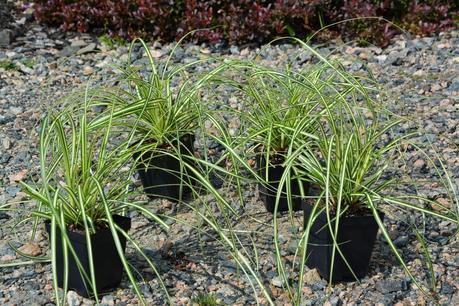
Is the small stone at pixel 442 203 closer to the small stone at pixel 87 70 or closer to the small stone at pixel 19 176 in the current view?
the small stone at pixel 19 176

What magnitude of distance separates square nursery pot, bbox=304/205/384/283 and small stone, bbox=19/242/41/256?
3.38ft

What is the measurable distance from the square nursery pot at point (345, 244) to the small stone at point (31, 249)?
1.03 m

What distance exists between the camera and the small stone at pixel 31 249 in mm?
3104

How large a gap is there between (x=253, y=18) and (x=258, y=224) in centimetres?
270

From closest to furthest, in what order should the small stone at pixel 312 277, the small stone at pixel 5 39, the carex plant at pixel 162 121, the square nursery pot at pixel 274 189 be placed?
the small stone at pixel 312 277
the carex plant at pixel 162 121
the square nursery pot at pixel 274 189
the small stone at pixel 5 39

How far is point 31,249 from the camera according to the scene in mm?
3121

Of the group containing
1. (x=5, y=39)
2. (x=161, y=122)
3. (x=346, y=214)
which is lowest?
(x=5, y=39)

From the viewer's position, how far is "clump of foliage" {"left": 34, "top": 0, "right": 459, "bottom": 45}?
18.6 feet

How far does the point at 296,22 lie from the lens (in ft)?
19.2

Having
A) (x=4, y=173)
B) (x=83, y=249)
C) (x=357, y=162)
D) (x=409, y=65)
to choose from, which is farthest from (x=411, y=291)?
(x=409, y=65)

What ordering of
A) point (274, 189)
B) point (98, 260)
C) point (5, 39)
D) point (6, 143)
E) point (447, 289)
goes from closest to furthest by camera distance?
point (98, 260) → point (447, 289) → point (274, 189) → point (6, 143) → point (5, 39)

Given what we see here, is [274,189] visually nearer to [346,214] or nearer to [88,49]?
[346,214]

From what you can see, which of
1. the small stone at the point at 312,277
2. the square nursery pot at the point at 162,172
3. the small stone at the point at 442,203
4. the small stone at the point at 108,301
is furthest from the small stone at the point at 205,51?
the small stone at the point at 108,301

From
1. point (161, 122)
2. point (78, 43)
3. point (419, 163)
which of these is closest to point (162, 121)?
point (161, 122)
